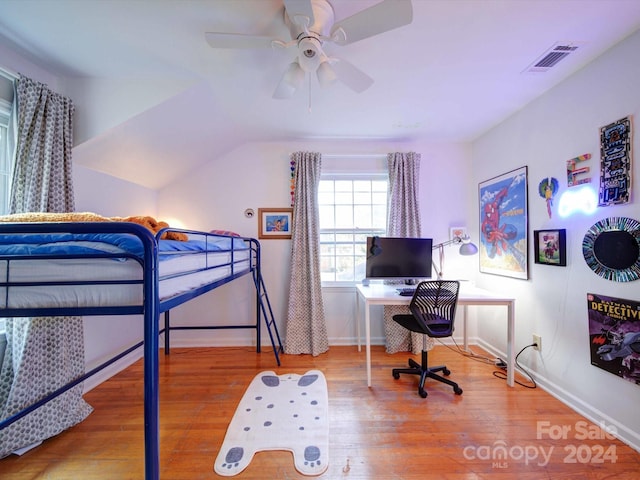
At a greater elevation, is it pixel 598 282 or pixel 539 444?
pixel 598 282

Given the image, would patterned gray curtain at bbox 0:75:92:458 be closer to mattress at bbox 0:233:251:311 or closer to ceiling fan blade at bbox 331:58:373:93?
mattress at bbox 0:233:251:311

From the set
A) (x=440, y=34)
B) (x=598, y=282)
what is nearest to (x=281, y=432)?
(x=598, y=282)

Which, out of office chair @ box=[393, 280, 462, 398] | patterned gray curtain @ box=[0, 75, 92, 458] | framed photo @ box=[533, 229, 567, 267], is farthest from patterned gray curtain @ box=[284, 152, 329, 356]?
framed photo @ box=[533, 229, 567, 267]

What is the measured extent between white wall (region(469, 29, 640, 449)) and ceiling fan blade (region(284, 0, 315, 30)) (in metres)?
1.96

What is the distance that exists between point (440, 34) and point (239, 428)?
109 inches

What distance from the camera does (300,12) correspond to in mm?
1119

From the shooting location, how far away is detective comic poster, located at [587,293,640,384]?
4.80 feet

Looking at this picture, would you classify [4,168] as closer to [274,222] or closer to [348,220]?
[274,222]

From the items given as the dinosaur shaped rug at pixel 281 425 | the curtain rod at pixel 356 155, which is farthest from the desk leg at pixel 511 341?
the curtain rod at pixel 356 155

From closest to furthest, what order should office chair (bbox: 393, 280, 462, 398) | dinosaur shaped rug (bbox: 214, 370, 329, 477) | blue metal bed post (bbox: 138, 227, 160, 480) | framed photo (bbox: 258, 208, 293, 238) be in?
blue metal bed post (bbox: 138, 227, 160, 480), dinosaur shaped rug (bbox: 214, 370, 329, 477), office chair (bbox: 393, 280, 462, 398), framed photo (bbox: 258, 208, 293, 238)

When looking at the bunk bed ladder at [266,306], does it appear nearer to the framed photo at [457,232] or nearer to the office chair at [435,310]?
the office chair at [435,310]

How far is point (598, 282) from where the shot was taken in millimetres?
1652

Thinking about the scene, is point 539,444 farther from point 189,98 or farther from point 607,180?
point 189,98

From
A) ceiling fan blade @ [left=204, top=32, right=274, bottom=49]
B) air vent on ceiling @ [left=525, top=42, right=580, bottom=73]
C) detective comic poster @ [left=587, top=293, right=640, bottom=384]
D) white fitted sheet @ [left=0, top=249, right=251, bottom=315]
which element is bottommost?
detective comic poster @ [left=587, top=293, right=640, bottom=384]
